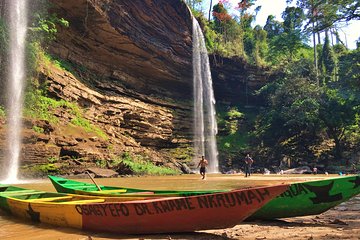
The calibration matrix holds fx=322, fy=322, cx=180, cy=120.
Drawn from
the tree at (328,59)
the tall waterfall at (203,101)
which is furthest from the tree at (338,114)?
the tree at (328,59)

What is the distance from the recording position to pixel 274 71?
4103 cm

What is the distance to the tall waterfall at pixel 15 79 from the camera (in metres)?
16.2

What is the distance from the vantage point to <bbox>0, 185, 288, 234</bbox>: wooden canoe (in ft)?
13.1

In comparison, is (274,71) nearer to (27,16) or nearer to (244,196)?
(27,16)

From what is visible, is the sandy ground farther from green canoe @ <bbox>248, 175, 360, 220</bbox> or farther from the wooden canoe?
green canoe @ <bbox>248, 175, 360, 220</bbox>

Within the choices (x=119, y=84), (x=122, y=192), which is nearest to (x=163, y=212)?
(x=122, y=192)

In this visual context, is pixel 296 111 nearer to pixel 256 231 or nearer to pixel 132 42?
pixel 132 42

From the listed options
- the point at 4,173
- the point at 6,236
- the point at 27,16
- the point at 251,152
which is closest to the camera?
the point at 6,236

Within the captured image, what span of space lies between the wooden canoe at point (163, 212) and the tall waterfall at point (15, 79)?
1228 centimetres

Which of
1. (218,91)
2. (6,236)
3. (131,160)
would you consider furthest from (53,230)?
(218,91)

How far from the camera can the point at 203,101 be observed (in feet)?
114

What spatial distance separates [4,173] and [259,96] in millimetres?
32333

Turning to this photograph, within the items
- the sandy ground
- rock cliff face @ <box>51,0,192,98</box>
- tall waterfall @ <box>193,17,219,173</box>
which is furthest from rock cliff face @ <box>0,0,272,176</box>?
the sandy ground

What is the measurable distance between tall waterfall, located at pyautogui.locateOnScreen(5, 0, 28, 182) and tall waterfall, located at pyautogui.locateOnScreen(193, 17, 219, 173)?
17.4 meters
